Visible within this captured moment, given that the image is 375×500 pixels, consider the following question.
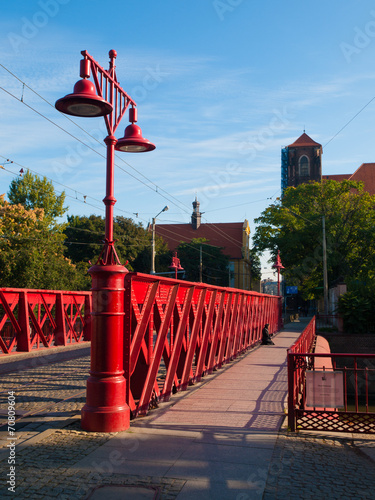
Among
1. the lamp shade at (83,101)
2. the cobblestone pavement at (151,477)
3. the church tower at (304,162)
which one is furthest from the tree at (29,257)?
the church tower at (304,162)

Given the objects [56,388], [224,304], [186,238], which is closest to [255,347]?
[224,304]

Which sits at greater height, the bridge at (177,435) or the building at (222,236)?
the building at (222,236)

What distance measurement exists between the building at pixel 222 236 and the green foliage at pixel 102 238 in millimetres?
22389

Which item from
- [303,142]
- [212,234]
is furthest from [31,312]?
[303,142]

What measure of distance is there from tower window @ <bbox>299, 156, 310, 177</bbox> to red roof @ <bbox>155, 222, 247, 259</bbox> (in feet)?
53.2

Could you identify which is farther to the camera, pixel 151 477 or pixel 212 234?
pixel 212 234

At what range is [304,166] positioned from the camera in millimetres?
93125

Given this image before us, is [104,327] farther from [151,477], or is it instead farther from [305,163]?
[305,163]

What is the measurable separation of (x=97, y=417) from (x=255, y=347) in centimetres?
1352

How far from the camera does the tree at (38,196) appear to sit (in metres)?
44.4

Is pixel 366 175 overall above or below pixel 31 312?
above

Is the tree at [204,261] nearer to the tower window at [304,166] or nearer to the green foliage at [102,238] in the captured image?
the green foliage at [102,238]

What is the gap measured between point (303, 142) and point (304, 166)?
5248 millimetres

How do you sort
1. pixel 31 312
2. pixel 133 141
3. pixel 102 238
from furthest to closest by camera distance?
pixel 102 238 → pixel 31 312 → pixel 133 141
